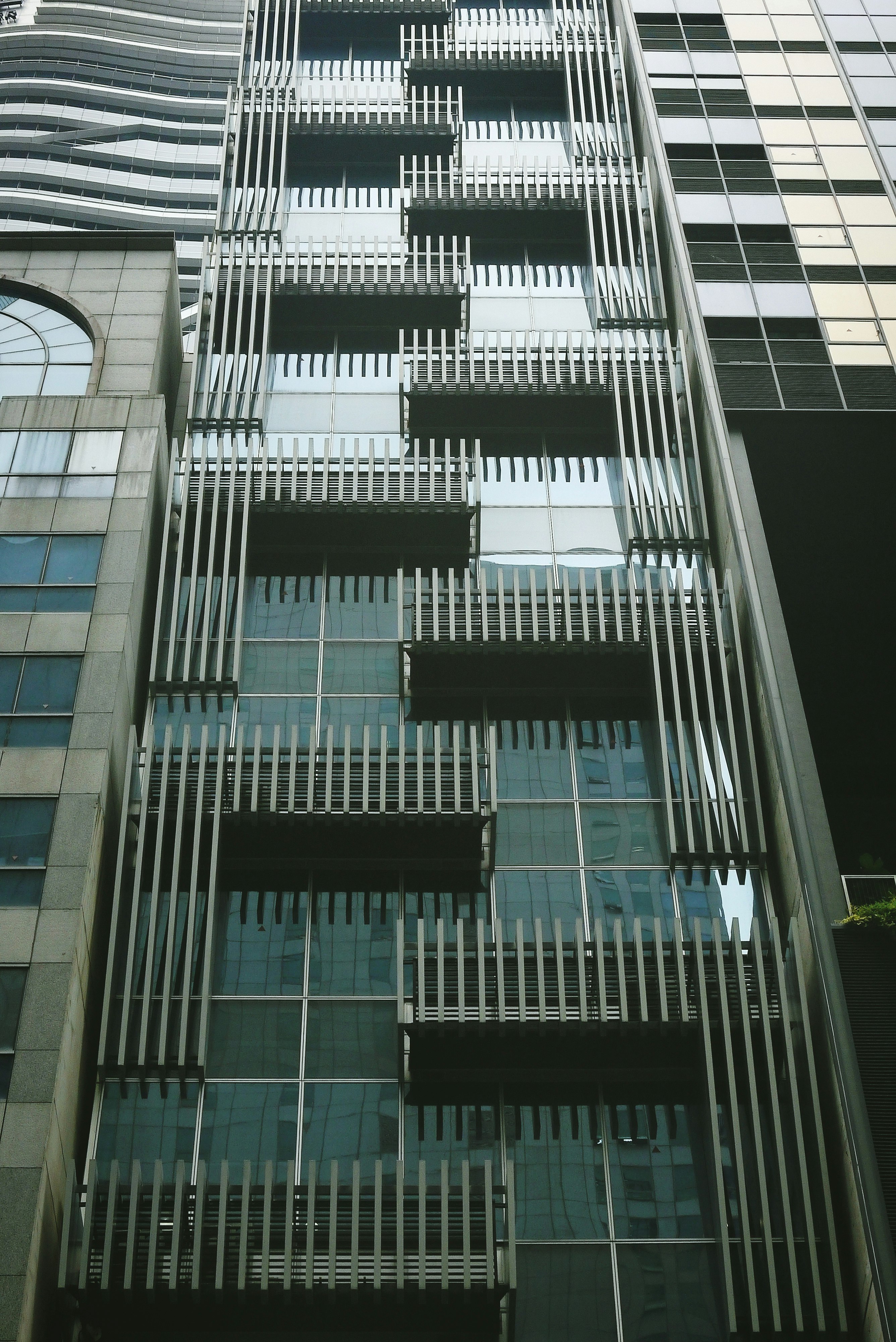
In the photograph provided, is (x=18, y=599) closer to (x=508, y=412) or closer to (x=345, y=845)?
(x=345, y=845)

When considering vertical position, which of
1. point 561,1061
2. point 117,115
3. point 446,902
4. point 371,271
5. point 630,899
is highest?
point 117,115

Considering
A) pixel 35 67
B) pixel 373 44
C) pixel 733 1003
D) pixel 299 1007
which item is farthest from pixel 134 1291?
pixel 35 67

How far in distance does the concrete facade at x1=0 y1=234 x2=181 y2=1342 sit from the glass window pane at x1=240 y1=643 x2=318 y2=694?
6.85 feet

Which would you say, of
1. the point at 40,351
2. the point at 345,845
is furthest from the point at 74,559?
the point at 345,845

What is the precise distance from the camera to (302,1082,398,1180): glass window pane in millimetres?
19547

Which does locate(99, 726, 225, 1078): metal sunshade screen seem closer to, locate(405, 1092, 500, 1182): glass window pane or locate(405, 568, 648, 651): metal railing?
locate(405, 1092, 500, 1182): glass window pane

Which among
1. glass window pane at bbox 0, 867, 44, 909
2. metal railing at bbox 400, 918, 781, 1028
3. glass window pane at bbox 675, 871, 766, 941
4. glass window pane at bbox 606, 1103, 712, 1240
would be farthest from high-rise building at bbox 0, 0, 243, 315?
glass window pane at bbox 606, 1103, 712, 1240

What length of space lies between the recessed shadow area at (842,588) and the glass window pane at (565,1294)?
12216 millimetres

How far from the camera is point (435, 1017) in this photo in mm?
20016

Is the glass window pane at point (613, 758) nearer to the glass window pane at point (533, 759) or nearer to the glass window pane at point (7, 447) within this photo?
the glass window pane at point (533, 759)

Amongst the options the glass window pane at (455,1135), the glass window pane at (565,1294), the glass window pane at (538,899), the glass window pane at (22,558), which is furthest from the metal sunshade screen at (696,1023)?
the glass window pane at (22,558)

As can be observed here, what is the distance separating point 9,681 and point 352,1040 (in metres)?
8.30

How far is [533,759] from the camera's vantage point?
24.7 meters

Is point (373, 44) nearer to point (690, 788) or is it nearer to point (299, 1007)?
point (690, 788)
